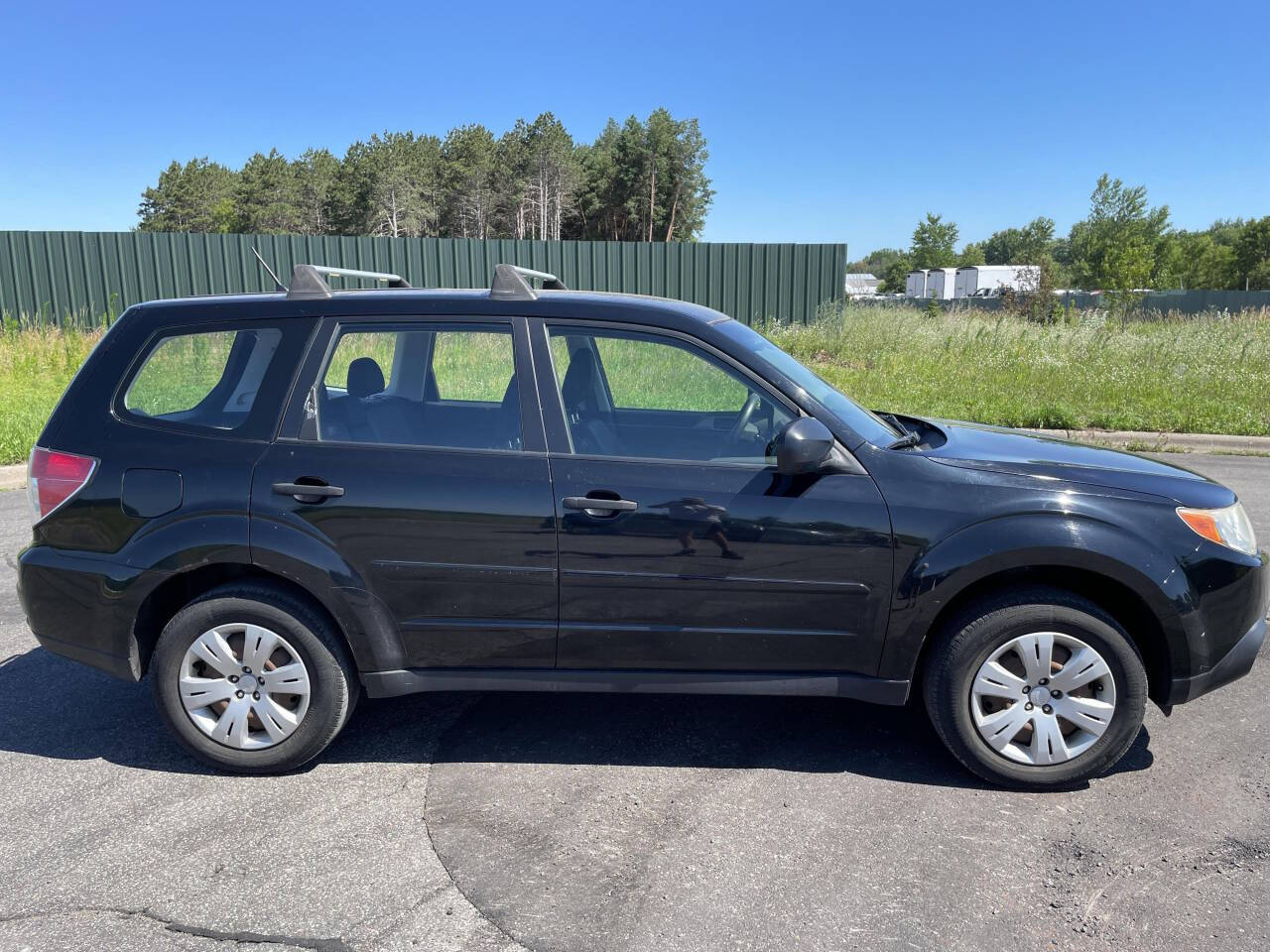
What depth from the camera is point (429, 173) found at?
240ft

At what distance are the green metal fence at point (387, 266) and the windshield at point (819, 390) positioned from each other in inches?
709

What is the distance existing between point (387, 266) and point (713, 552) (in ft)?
65.8

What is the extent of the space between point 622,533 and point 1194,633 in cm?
209

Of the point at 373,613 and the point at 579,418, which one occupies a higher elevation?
the point at 579,418

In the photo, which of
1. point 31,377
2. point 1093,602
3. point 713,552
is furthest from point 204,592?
point 31,377

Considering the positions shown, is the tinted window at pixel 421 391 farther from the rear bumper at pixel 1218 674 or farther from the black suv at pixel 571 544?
the rear bumper at pixel 1218 674

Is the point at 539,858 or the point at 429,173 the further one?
the point at 429,173

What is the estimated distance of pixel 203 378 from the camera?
3797mm

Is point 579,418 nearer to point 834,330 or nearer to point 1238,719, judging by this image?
point 1238,719

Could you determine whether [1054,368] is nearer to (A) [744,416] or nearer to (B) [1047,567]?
(B) [1047,567]

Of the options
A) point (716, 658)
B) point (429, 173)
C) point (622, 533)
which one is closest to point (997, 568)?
point (716, 658)

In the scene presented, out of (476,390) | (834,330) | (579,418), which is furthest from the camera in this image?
(834,330)

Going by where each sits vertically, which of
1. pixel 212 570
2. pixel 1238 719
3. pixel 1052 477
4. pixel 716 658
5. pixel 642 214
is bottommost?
pixel 1238 719

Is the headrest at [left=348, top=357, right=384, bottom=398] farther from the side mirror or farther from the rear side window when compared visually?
the side mirror
